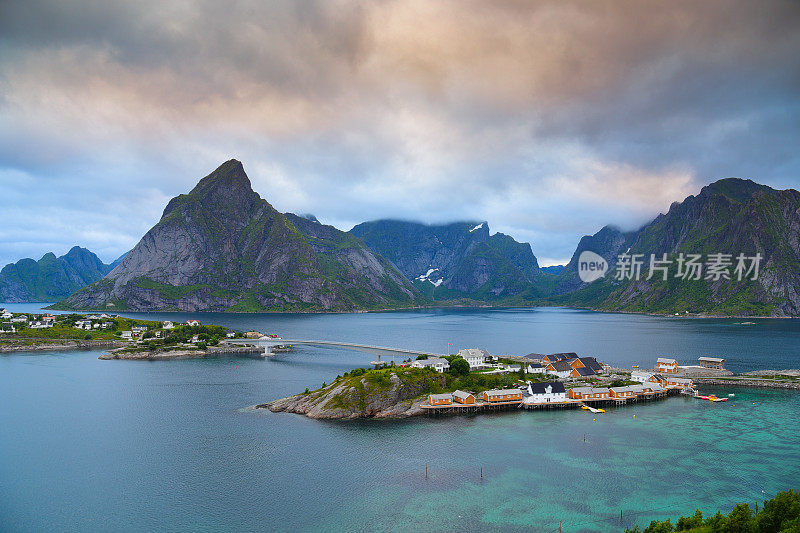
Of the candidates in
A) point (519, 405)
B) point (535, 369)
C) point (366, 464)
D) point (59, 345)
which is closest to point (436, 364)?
point (519, 405)

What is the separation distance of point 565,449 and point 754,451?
25.8 m

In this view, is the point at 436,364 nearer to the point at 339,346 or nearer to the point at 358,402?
the point at 358,402

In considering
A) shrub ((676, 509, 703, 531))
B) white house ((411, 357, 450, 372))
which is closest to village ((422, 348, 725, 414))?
white house ((411, 357, 450, 372))

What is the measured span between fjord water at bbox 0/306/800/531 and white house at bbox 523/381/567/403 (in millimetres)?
3865

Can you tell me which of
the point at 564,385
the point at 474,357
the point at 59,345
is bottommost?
the point at 59,345

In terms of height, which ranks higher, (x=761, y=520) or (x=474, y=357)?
(x=474, y=357)

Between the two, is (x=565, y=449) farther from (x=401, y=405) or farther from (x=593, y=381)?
(x=593, y=381)

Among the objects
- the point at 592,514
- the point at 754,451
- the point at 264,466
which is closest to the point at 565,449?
the point at 592,514

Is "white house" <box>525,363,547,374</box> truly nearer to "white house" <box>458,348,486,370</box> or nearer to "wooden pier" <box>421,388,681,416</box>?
"white house" <box>458,348,486,370</box>

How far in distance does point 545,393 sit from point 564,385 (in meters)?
11.5

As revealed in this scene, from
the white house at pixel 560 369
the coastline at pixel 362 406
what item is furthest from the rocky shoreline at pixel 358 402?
the white house at pixel 560 369

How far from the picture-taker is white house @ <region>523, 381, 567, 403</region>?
92.8 m

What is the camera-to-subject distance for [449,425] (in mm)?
81000

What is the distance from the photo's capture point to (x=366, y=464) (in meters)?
62.6
